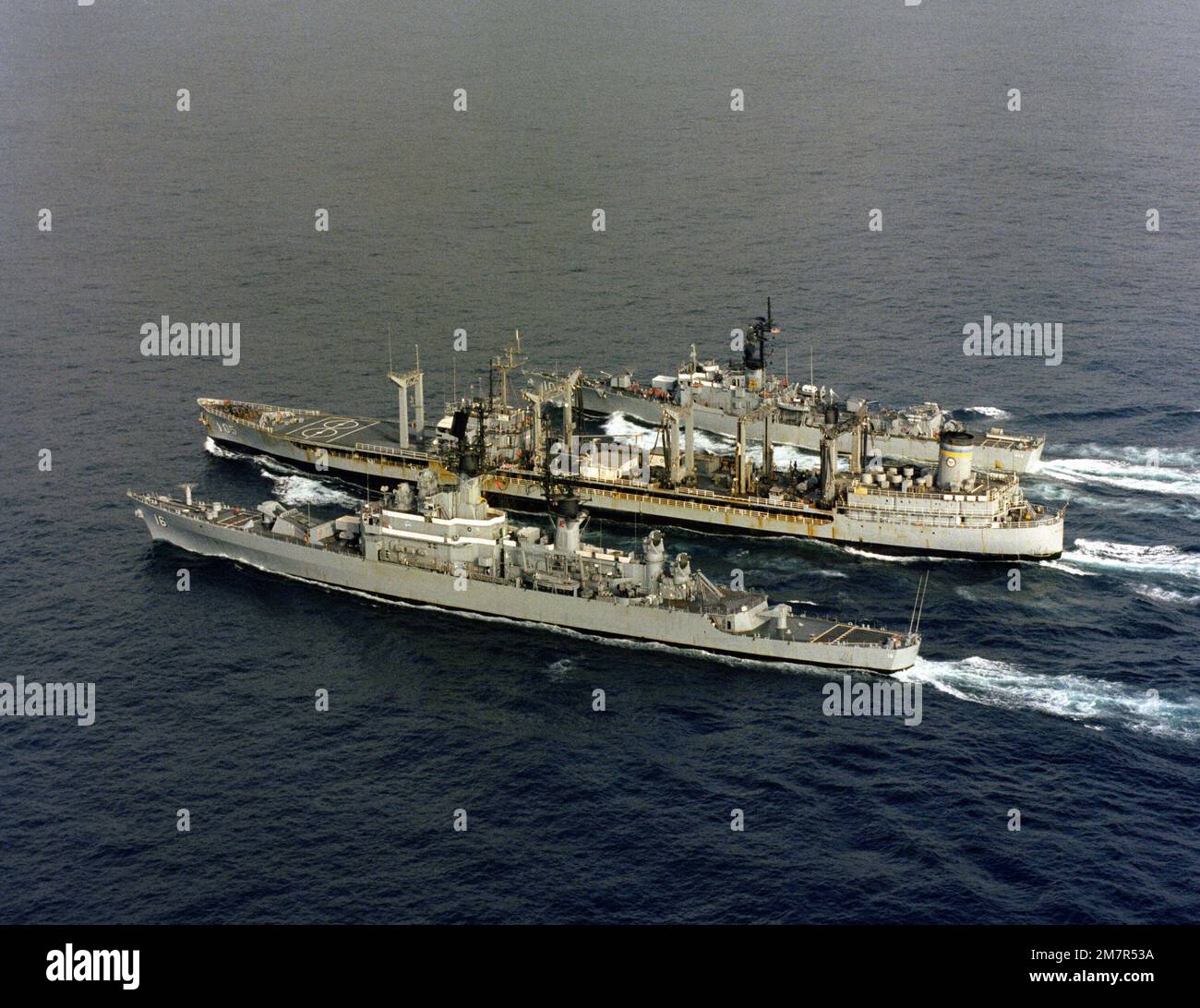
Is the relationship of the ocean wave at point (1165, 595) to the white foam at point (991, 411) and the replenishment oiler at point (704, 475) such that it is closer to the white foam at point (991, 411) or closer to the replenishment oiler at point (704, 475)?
the replenishment oiler at point (704, 475)

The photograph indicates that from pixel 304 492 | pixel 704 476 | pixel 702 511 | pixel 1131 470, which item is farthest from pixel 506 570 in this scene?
pixel 1131 470

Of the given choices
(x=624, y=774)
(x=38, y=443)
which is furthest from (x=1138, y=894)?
(x=38, y=443)

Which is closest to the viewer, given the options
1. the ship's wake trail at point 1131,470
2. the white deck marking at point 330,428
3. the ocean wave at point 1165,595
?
the ocean wave at point 1165,595

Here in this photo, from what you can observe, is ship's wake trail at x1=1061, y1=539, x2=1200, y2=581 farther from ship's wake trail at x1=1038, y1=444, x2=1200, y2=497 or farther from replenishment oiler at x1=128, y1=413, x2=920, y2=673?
replenishment oiler at x1=128, y1=413, x2=920, y2=673

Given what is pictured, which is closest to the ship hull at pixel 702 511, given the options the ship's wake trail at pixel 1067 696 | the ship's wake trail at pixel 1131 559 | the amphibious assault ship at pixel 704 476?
the amphibious assault ship at pixel 704 476

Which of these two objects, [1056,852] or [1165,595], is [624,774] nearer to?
[1056,852]

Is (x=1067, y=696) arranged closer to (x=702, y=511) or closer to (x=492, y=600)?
(x=492, y=600)

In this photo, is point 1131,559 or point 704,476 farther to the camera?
point 704,476
